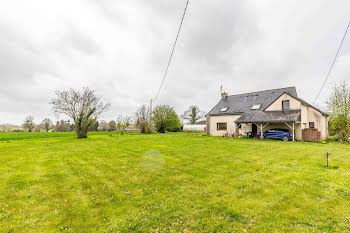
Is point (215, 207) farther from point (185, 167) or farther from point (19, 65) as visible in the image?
point (19, 65)

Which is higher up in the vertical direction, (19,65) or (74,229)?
(19,65)

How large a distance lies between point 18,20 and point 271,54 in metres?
22.6

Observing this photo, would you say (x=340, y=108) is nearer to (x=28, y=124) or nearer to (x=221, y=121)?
(x=221, y=121)

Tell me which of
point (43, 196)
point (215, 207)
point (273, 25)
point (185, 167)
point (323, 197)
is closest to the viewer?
point (215, 207)

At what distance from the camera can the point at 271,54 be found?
643 inches

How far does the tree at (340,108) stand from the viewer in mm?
18500

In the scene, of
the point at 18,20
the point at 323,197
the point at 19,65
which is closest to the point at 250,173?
the point at 323,197

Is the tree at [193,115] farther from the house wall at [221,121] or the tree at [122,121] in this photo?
the house wall at [221,121]

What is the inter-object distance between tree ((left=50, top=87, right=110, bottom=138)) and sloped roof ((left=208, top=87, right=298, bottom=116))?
70.6 feet

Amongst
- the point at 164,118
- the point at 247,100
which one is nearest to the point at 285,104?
the point at 247,100

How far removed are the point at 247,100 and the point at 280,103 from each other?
5375mm

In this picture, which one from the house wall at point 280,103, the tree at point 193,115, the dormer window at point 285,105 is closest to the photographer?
the house wall at point 280,103

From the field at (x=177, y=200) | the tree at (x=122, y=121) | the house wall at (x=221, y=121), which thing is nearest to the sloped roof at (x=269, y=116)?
the house wall at (x=221, y=121)

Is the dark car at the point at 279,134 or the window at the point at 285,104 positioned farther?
the window at the point at 285,104
